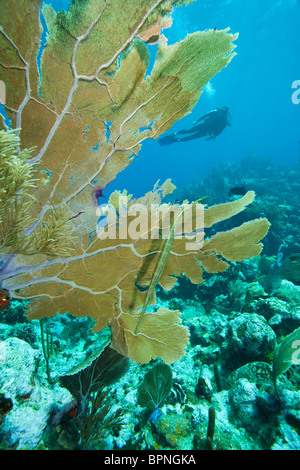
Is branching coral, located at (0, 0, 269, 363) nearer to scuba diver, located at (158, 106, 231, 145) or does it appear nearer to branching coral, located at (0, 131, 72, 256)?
branching coral, located at (0, 131, 72, 256)

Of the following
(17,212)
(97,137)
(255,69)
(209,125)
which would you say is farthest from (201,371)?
(255,69)

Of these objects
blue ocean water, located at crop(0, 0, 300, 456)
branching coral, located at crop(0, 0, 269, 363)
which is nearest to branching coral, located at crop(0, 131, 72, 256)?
branching coral, located at crop(0, 0, 269, 363)

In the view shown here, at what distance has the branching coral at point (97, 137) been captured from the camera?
1954 millimetres

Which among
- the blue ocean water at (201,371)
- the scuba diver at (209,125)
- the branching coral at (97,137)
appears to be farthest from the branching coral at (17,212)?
the scuba diver at (209,125)

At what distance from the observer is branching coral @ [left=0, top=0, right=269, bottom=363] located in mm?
1954

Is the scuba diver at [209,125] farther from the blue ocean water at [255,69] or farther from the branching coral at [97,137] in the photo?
the branching coral at [97,137]

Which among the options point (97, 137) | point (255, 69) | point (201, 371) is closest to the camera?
point (97, 137)

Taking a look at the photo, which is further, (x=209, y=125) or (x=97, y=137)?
(x=209, y=125)

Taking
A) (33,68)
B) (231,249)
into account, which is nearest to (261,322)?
(231,249)

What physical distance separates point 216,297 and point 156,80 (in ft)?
22.8

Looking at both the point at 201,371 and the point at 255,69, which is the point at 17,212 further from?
the point at 255,69

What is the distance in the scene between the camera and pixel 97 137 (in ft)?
7.93
